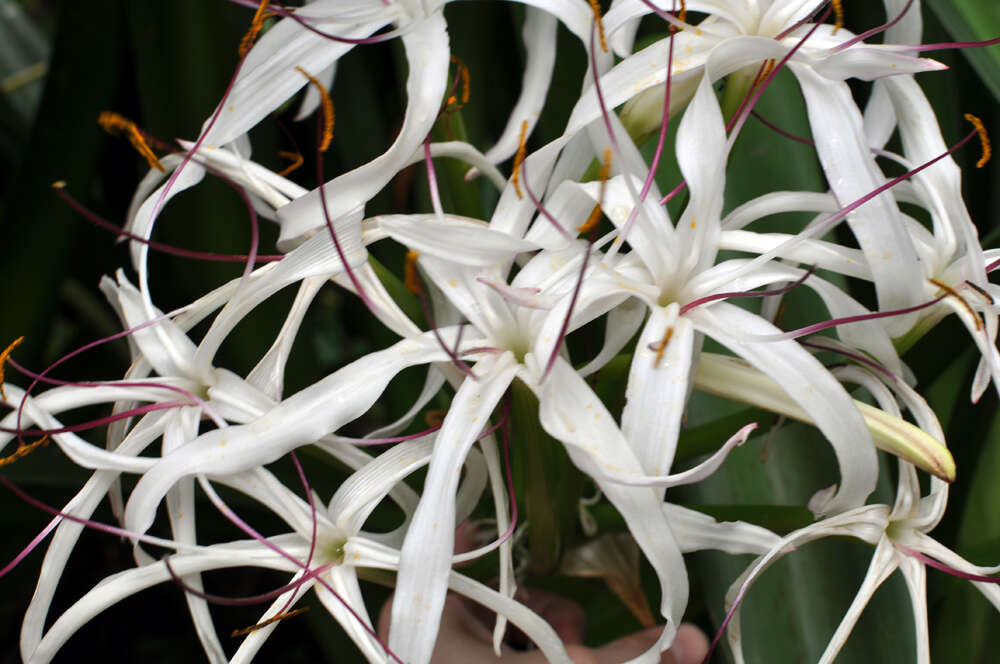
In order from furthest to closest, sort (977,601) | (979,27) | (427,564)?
(977,601), (979,27), (427,564)

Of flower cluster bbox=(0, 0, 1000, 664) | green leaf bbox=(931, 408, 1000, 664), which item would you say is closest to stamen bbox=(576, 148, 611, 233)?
flower cluster bbox=(0, 0, 1000, 664)

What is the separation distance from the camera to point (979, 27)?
16.1 inches

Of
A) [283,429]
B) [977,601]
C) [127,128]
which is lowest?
[977,601]

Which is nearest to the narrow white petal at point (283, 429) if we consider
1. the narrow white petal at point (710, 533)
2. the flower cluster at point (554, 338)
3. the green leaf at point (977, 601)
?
the flower cluster at point (554, 338)

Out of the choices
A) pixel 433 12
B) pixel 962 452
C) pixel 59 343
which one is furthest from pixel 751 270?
pixel 59 343

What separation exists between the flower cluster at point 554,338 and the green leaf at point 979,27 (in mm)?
37

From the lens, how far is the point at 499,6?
73cm

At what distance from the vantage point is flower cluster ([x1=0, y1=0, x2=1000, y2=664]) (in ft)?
1.01

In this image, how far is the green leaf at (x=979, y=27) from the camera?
404mm

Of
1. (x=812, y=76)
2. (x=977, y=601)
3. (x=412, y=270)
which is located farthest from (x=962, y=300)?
(x=977, y=601)

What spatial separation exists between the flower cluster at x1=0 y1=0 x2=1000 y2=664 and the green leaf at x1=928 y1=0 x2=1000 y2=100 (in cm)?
4

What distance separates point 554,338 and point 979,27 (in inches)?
10.8

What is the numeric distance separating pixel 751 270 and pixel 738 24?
12 centimetres

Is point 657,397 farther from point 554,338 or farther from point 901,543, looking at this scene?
point 901,543
